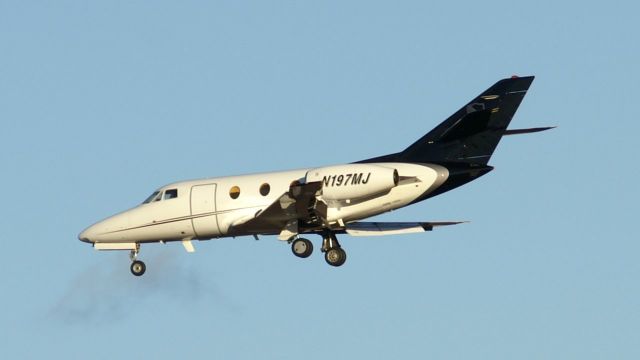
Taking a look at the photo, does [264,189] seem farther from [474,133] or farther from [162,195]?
[474,133]

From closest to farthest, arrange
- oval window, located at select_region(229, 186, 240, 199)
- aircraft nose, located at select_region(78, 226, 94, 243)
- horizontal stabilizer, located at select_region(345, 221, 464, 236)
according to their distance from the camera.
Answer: oval window, located at select_region(229, 186, 240, 199) < horizontal stabilizer, located at select_region(345, 221, 464, 236) < aircraft nose, located at select_region(78, 226, 94, 243)

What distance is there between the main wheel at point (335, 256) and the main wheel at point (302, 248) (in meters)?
0.83

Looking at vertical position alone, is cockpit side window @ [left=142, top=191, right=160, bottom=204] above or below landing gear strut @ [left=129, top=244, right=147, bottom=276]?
above

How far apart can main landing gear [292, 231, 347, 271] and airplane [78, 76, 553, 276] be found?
0.10 ft

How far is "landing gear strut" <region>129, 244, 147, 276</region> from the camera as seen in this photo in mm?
72375

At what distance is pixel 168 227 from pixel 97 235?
2566 mm

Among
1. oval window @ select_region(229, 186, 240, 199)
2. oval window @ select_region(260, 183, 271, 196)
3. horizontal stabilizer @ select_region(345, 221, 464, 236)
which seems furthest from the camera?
horizontal stabilizer @ select_region(345, 221, 464, 236)

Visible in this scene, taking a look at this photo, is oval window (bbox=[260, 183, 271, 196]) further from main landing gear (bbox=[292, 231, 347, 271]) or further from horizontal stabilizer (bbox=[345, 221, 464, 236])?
horizontal stabilizer (bbox=[345, 221, 464, 236])

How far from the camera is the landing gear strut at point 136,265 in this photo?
237 feet

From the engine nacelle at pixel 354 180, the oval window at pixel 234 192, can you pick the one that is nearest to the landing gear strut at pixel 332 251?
the engine nacelle at pixel 354 180

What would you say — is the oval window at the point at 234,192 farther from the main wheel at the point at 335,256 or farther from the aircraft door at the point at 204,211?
the main wheel at the point at 335,256

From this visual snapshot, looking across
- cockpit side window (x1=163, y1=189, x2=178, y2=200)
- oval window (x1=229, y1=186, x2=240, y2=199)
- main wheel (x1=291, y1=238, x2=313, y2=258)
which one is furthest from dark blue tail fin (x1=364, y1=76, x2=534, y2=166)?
cockpit side window (x1=163, y1=189, x2=178, y2=200)

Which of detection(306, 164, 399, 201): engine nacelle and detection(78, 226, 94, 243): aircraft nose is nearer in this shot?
detection(306, 164, 399, 201): engine nacelle

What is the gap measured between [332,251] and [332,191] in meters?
3.25
